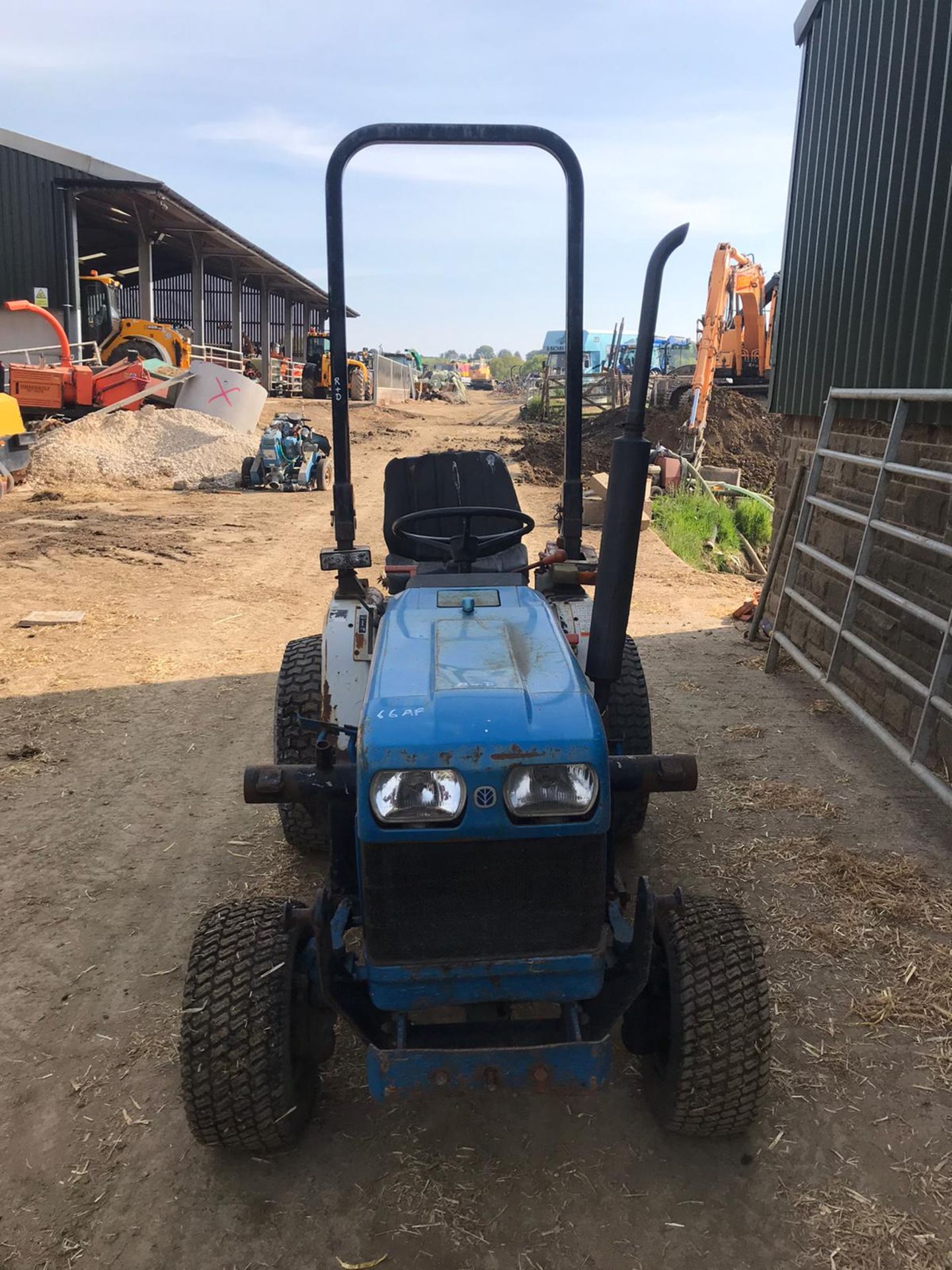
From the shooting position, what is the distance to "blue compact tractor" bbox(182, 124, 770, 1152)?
2025 mm

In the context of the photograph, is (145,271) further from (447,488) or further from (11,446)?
(447,488)

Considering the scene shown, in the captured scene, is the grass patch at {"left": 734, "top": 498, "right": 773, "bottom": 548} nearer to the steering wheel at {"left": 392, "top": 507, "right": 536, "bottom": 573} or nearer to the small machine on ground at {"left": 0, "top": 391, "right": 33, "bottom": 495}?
the steering wheel at {"left": 392, "top": 507, "right": 536, "bottom": 573}

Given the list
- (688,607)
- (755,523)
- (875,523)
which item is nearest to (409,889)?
(875,523)

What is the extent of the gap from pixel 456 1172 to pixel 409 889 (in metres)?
0.75

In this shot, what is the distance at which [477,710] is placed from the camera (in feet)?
6.76

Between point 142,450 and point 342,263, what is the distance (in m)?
11.9

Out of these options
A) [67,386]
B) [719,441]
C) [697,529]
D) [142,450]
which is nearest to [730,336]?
[719,441]

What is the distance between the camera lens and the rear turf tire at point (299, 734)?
11.7ft

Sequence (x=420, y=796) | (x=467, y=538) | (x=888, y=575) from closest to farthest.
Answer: (x=420, y=796)
(x=467, y=538)
(x=888, y=575)


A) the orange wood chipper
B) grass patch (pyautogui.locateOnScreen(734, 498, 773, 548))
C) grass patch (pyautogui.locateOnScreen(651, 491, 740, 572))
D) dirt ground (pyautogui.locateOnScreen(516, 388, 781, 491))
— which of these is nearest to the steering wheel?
grass patch (pyautogui.locateOnScreen(651, 491, 740, 572))

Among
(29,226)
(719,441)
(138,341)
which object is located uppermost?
(29,226)

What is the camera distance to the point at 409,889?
207 centimetres

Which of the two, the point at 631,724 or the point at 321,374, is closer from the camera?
the point at 631,724

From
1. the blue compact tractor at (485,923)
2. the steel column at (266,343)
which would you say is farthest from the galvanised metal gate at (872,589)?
the steel column at (266,343)
